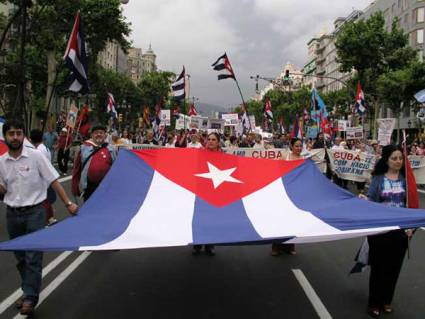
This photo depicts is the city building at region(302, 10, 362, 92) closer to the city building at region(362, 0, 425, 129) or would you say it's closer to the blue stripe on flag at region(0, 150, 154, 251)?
the city building at region(362, 0, 425, 129)

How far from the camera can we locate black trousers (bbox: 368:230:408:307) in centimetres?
511

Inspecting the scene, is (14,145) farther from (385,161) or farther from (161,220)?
(385,161)

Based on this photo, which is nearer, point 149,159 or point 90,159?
point 149,159

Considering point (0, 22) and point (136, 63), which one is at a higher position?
point (136, 63)

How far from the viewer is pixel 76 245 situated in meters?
4.14

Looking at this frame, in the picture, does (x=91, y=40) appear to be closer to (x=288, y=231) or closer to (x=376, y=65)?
(x=376, y=65)

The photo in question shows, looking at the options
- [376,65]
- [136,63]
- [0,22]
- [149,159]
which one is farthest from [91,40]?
[136,63]

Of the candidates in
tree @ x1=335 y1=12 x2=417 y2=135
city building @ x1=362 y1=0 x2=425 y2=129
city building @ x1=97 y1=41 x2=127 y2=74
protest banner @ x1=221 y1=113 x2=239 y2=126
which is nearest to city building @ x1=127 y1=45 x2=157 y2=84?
city building @ x1=97 y1=41 x2=127 y2=74

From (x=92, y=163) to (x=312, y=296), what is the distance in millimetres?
3541

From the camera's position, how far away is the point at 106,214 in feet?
17.4

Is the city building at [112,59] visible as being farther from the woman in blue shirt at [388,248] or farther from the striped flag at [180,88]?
the woman in blue shirt at [388,248]

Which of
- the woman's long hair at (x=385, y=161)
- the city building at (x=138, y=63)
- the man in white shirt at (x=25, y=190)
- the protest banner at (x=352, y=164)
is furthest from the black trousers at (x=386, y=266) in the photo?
the city building at (x=138, y=63)

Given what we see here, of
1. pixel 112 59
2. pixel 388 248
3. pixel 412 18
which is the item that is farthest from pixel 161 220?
pixel 112 59

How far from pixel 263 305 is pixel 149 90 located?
73.6 meters
